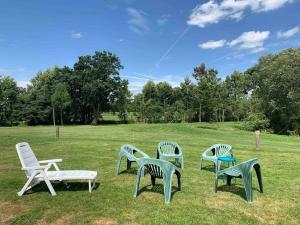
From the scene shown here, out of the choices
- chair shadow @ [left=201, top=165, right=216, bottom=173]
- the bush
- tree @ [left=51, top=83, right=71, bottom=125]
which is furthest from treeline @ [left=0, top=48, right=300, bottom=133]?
chair shadow @ [left=201, top=165, right=216, bottom=173]

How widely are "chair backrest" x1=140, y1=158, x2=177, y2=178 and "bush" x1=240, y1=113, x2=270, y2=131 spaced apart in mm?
30705

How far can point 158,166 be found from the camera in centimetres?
600

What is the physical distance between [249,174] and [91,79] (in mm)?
45117

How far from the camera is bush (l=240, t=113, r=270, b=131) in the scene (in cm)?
3466

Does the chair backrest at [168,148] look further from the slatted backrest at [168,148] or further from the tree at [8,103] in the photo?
the tree at [8,103]

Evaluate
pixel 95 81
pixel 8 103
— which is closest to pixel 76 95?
pixel 95 81

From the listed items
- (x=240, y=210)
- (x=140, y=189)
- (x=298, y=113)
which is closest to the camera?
(x=240, y=210)

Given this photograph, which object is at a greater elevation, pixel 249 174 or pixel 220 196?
pixel 249 174

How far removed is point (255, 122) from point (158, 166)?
3108cm

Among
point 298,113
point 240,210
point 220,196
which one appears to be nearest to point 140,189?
point 220,196

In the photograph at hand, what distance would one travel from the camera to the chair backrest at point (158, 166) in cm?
585

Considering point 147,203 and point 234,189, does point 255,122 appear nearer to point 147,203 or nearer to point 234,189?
point 234,189

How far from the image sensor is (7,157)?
10.8 meters

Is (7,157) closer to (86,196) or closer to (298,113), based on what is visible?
(86,196)
